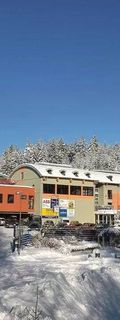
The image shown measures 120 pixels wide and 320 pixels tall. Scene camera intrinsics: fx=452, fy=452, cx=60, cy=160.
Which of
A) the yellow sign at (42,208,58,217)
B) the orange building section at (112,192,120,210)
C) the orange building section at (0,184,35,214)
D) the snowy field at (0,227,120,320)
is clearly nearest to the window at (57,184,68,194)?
the yellow sign at (42,208,58,217)

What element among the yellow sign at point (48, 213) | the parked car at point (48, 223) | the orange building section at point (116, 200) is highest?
the orange building section at point (116, 200)

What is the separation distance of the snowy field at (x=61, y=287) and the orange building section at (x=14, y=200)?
2743 centimetres

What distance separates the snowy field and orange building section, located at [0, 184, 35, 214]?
2743 cm

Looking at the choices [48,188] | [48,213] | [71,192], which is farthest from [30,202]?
[71,192]

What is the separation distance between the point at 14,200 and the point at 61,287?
37907mm

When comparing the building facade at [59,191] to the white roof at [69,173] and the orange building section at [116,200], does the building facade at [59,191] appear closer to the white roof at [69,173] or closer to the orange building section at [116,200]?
the white roof at [69,173]

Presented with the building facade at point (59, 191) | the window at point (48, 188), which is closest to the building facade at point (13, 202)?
the building facade at point (59, 191)

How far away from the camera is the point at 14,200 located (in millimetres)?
53375

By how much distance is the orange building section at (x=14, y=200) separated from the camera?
52.4 meters

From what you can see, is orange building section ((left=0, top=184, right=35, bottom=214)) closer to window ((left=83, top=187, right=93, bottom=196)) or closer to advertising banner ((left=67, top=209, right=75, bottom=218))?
advertising banner ((left=67, top=209, right=75, bottom=218))

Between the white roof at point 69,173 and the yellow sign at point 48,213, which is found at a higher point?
the white roof at point 69,173

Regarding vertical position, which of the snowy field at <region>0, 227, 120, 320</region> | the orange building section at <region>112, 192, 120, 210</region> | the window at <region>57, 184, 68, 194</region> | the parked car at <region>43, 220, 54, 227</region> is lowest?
the snowy field at <region>0, 227, 120, 320</region>

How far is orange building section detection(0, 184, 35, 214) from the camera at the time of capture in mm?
52438

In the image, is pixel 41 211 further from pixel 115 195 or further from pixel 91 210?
pixel 115 195
